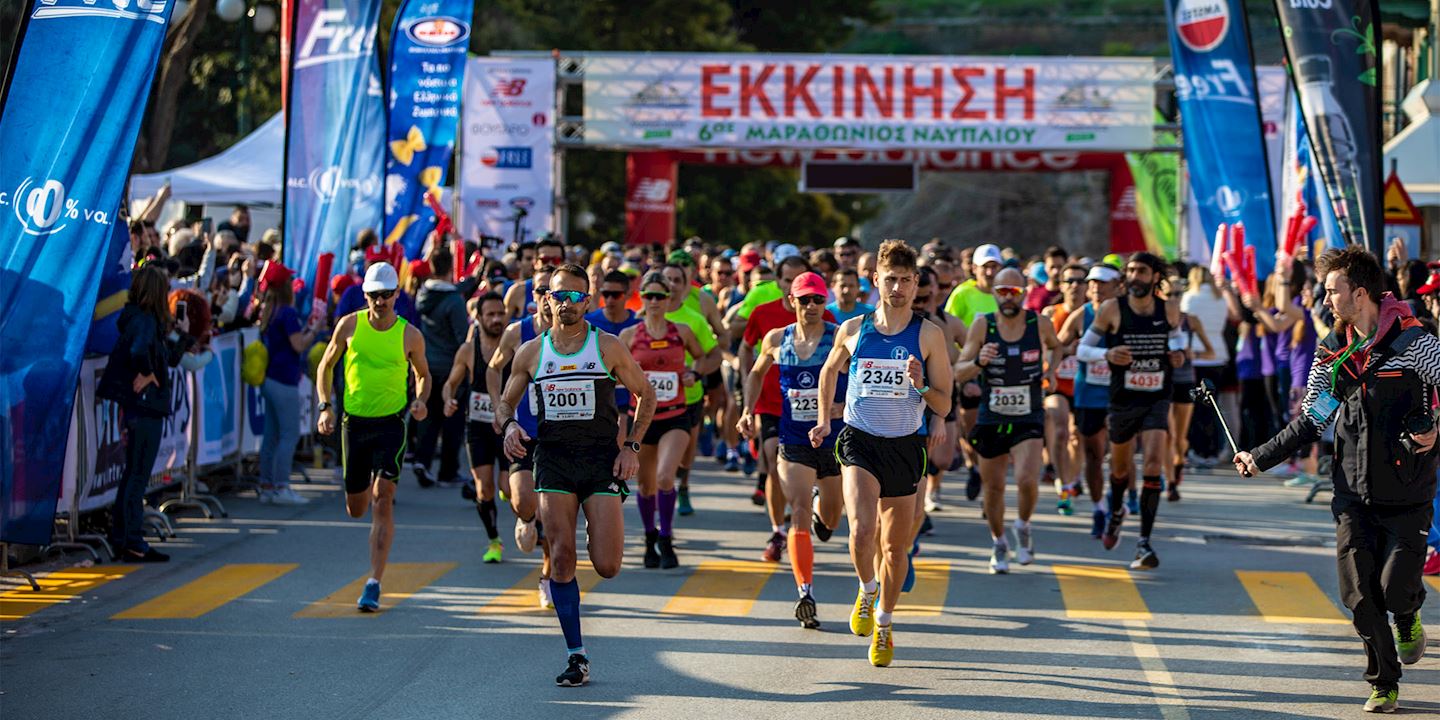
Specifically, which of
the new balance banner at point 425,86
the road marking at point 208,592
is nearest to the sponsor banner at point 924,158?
the new balance banner at point 425,86

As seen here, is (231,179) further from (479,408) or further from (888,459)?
(888,459)

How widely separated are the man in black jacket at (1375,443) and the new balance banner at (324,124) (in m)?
11.1

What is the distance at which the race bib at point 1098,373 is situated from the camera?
547 inches

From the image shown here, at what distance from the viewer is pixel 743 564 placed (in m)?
12.8

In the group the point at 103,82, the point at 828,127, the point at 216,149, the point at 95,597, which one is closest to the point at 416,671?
the point at 95,597

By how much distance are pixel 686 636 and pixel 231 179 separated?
1881 cm

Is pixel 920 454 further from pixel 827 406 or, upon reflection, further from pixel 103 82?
pixel 103 82

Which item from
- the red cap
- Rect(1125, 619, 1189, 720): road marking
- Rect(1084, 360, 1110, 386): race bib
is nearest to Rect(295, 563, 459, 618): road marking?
Answer: the red cap

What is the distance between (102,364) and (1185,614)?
24.4 ft

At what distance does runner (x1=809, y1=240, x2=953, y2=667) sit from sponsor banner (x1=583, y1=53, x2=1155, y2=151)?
68.4 ft

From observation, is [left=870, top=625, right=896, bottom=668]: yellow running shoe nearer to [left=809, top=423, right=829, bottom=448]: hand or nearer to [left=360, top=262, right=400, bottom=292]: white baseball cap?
[left=809, top=423, right=829, bottom=448]: hand

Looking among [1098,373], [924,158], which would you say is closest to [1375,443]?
[1098,373]

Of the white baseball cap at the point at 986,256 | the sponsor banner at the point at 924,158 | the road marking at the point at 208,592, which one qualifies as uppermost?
the sponsor banner at the point at 924,158

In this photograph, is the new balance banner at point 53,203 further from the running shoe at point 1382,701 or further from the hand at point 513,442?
the running shoe at point 1382,701
